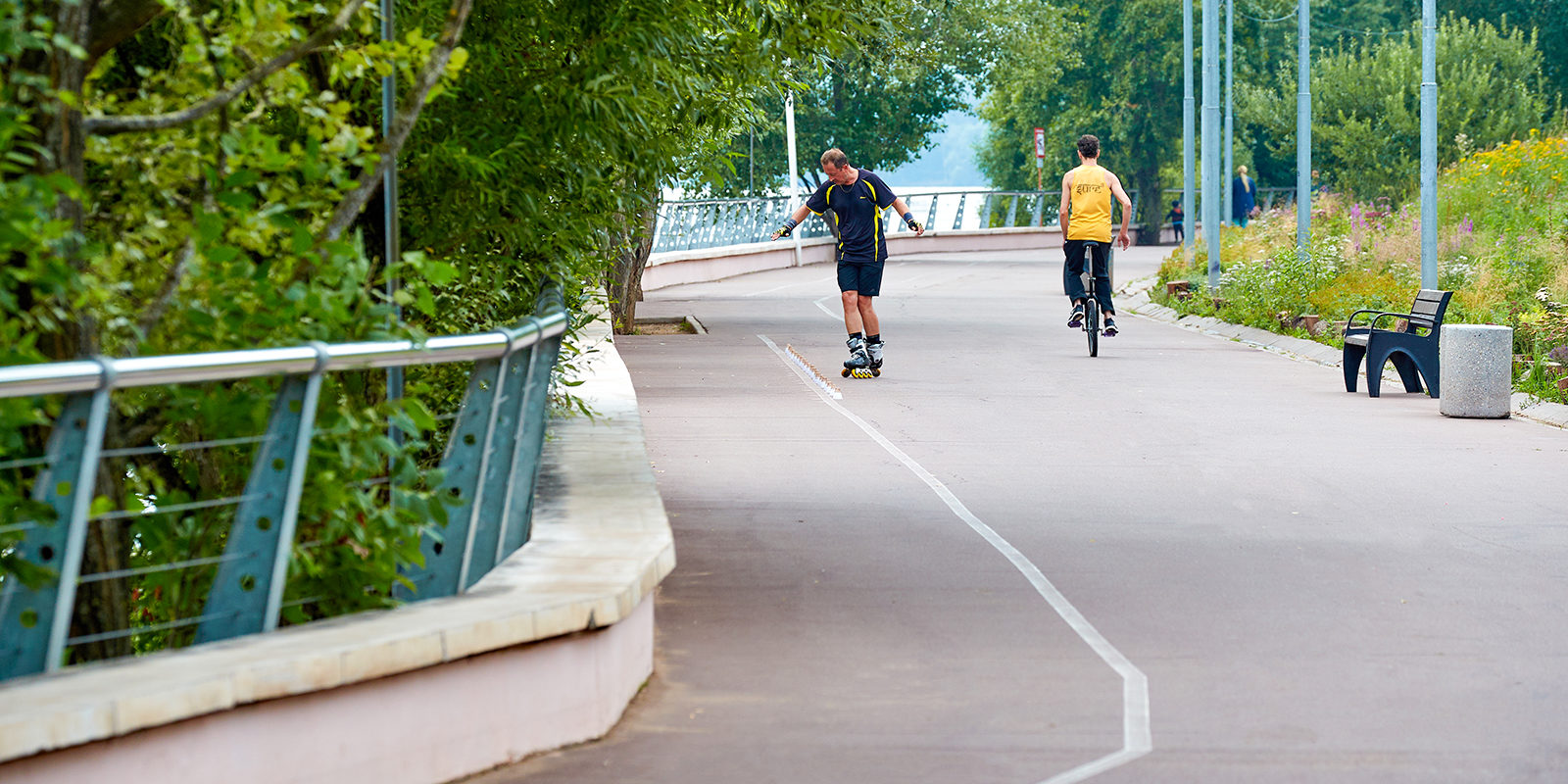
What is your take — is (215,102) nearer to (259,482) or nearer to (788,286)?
(259,482)

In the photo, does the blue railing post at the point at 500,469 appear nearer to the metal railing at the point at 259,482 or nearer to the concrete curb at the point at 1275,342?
the metal railing at the point at 259,482

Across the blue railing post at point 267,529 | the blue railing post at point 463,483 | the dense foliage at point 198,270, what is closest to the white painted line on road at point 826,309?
the dense foliage at point 198,270

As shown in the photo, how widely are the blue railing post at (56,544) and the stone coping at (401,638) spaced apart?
0.30 ft

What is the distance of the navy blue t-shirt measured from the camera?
16812mm

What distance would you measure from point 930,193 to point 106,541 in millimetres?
48474

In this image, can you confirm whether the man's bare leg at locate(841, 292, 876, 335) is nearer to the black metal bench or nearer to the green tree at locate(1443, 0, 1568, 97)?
the black metal bench

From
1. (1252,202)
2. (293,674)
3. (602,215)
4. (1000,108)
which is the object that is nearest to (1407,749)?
(293,674)

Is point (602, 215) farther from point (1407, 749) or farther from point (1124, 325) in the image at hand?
point (1124, 325)

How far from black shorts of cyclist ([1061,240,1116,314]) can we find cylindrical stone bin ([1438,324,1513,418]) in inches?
199

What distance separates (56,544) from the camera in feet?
14.4

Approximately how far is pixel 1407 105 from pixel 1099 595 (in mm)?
44997

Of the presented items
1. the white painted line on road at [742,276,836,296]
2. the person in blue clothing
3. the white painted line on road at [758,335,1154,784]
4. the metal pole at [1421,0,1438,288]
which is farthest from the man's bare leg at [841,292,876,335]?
the white painted line on road at [742,276,836,296]

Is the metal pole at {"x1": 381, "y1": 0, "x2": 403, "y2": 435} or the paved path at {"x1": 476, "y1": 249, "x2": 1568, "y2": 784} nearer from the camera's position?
the paved path at {"x1": 476, "y1": 249, "x2": 1568, "y2": 784}

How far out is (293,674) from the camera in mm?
4602
